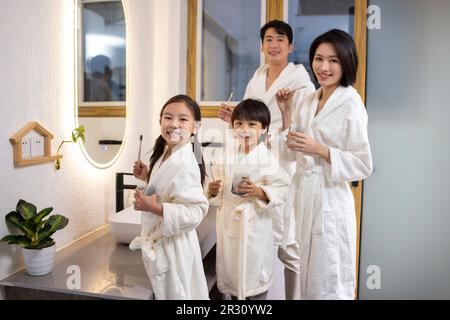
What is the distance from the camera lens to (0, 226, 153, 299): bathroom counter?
1.00 metres

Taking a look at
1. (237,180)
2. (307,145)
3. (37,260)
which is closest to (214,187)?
(237,180)

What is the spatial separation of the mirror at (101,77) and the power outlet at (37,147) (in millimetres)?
201

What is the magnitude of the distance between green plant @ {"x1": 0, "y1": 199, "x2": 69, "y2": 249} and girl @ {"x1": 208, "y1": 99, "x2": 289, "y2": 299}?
508mm

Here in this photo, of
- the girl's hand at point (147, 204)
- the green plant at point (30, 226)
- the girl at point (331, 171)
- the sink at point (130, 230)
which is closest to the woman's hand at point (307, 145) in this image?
the girl at point (331, 171)

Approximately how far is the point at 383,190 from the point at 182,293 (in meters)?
1.40

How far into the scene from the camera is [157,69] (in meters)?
2.06

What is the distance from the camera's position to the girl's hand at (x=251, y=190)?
1123 millimetres

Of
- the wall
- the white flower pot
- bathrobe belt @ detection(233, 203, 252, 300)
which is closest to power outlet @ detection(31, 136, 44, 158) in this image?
the white flower pot

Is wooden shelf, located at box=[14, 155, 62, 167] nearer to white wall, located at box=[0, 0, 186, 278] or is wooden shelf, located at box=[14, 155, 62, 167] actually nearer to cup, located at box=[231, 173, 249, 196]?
white wall, located at box=[0, 0, 186, 278]

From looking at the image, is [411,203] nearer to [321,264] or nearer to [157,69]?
[321,264]

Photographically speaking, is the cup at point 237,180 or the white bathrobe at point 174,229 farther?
the cup at point 237,180

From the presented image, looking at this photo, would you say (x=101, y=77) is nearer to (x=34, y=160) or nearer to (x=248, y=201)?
(x=34, y=160)

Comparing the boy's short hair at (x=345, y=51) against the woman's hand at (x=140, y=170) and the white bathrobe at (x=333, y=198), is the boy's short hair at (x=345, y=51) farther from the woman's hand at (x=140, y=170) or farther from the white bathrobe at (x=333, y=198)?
the woman's hand at (x=140, y=170)
